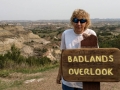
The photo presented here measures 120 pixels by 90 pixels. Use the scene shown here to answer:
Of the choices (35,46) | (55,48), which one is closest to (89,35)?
(55,48)

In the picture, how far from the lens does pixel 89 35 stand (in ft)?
8.42

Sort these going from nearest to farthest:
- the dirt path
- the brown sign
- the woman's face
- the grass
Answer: the brown sign
the woman's face
the dirt path
the grass

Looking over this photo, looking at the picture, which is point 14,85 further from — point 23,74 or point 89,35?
point 89,35

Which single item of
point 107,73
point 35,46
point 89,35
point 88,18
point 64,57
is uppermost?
point 88,18

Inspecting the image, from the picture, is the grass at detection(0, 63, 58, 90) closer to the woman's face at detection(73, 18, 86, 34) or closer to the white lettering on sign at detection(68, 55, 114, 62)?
the woman's face at detection(73, 18, 86, 34)

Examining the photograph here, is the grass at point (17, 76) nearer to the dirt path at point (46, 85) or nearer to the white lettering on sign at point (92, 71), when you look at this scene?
the dirt path at point (46, 85)

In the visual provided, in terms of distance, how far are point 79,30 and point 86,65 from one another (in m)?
0.43

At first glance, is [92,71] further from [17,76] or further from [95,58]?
[17,76]

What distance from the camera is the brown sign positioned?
2.41 metres

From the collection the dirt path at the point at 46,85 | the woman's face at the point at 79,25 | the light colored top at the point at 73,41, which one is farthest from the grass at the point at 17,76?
the woman's face at the point at 79,25

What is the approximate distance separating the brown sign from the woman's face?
0.29 meters

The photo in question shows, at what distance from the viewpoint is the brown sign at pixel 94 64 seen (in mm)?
2406

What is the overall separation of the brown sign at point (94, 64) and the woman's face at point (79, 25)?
29 centimetres

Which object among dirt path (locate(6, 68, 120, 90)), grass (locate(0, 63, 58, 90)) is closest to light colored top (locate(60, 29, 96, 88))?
dirt path (locate(6, 68, 120, 90))
